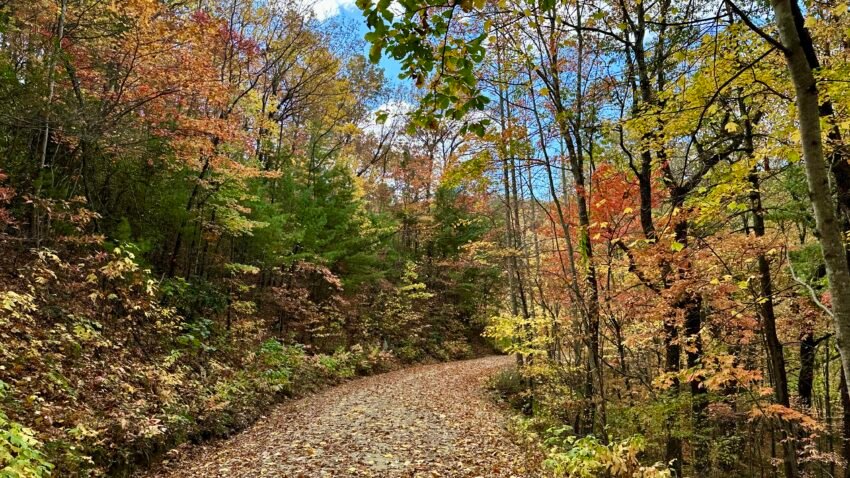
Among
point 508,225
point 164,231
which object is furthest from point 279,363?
point 508,225

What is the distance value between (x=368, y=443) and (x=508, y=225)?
7837 millimetres

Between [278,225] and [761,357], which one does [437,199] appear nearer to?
[278,225]

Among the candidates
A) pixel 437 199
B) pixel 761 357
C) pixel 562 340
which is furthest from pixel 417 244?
pixel 761 357

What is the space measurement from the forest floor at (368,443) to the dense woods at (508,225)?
593 mm

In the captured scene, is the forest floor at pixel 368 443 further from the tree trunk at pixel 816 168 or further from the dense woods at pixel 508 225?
the tree trunk at pixel 816 168

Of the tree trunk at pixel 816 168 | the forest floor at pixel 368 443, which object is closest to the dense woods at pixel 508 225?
the tree trunk at pixel 816 168

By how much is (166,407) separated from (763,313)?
9277 millimetres

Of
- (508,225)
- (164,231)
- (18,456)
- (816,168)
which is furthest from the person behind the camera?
(508,225)

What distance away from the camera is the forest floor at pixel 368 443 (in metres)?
5.87

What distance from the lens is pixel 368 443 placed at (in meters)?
7.05

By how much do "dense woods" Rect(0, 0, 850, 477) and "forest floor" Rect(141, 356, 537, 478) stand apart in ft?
1.95

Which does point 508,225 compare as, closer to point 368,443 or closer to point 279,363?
point 279,363

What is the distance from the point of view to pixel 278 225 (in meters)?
12.6

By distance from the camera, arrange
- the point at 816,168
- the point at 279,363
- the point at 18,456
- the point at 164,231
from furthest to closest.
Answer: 1. the point at 279,363
2. the point at 164,231
3. the point at 18,456
4. the point at 816,168
